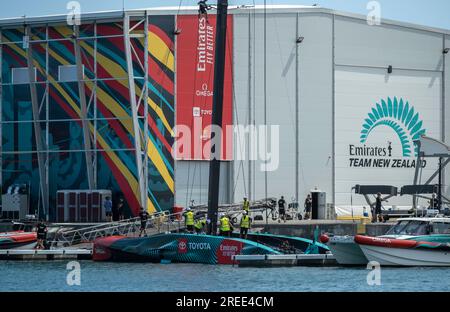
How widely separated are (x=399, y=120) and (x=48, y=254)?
22.3 m

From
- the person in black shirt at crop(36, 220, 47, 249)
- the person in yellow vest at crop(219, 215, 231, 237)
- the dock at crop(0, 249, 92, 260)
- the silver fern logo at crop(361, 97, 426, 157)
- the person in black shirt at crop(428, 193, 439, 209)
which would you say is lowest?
the dock at crop(0, 249, 92, 260)

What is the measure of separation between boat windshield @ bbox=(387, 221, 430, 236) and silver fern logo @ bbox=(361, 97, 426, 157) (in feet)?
58.4

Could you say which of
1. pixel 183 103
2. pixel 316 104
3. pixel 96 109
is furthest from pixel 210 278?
pixel 316 104

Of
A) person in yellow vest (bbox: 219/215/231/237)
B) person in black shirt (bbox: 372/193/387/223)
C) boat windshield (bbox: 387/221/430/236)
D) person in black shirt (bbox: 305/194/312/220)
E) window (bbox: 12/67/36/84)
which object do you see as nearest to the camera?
boat windshield (bbox: 387/221/430/236)

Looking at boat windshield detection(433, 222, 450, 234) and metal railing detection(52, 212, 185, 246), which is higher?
boat windshield detection(433, 222, 450, 234)

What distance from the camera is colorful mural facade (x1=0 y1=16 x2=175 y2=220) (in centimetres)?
4522

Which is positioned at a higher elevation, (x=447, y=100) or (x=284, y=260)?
(x=447, y=100)

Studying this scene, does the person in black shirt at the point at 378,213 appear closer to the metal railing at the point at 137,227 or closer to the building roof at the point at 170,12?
the metal railing at the point at 137,227

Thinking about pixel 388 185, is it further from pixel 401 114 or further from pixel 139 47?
pixel 139 47

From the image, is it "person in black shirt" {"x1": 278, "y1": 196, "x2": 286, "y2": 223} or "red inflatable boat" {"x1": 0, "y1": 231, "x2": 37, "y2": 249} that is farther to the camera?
"person in black shirt" {"x1": 278, "y1": 196, "x2": 286, "y2": 223}

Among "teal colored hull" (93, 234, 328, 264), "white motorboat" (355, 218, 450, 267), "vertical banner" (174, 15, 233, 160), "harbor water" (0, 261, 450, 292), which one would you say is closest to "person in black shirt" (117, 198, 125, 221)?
"vertical banner" (174, 15, 233, 160)

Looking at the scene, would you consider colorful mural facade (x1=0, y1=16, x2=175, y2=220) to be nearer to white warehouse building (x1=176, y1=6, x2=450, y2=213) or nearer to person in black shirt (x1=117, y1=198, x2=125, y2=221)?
person in black shirt (x1=117, y1=198, x2=125, y2=221)

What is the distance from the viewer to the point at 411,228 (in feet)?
106

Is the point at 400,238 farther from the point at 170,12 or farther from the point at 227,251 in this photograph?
the point at 170,12
